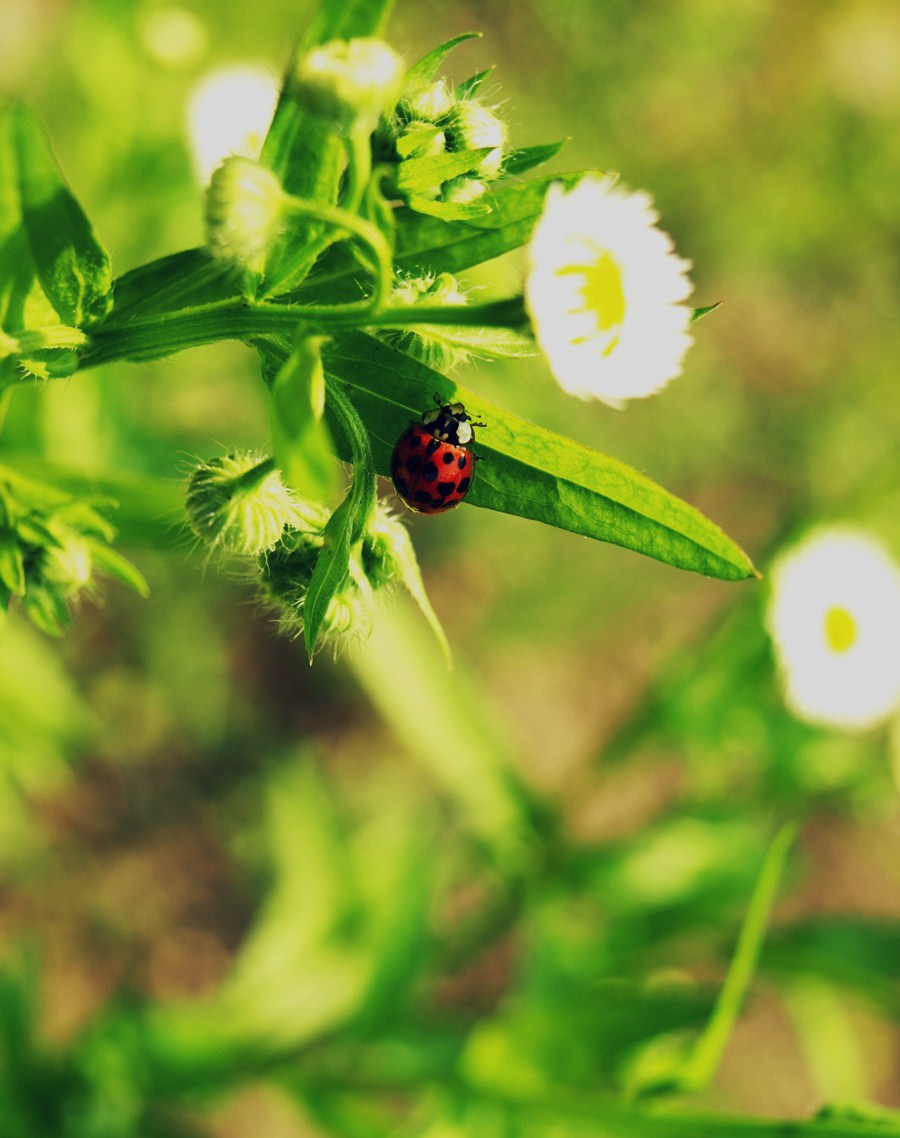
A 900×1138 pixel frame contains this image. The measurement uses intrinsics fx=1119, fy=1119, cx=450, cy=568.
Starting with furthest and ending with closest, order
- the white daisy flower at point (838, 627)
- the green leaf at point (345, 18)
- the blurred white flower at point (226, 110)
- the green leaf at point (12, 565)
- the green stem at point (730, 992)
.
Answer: the white daisy flower at point (838, 627) → the blurred white flower at point (226, 110) → the green stem at point (730, 992) → the green leaf at point (12, 565) → the green leaf at point (345, 18)

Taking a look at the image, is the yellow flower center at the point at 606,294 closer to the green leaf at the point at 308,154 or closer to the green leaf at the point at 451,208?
the green leaf at the point at 451,208

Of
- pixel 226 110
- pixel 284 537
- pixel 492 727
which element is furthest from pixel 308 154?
pixel 492 727

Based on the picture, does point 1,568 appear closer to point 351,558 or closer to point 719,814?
point 351,558

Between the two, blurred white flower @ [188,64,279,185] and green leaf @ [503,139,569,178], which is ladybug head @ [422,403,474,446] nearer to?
green leaf @ [503,139,569,178]

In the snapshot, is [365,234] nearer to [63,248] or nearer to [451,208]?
[451,208]

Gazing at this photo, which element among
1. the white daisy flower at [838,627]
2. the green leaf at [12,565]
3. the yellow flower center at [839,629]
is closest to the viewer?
the green leaf at [12,565]

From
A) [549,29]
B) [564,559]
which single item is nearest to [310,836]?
[564,559]

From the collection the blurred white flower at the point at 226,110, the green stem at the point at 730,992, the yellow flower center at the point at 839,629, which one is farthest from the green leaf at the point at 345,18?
the yellow flower center at the point at 839,629
